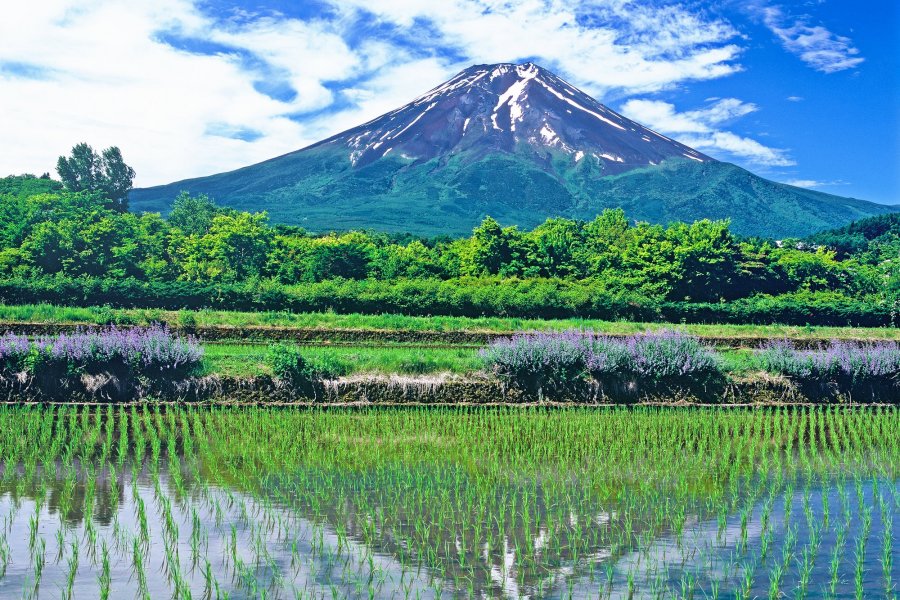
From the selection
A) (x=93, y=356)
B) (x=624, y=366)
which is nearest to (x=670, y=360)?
(x=624, y=366)

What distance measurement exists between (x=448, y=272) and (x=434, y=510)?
2010 inches

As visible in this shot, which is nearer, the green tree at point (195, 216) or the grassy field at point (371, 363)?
the grassy field at point (371, 363)

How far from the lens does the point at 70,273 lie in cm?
5609

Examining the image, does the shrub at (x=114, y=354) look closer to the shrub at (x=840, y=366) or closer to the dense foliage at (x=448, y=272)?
the shrub at (x=840, y=366)

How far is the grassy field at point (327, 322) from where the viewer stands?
30.5 m

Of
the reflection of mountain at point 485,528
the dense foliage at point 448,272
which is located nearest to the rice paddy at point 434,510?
the reflection of mountain at point 485,528

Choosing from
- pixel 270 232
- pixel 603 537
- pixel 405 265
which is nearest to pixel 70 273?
pixel 270 232

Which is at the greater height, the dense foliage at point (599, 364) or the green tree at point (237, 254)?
the green tree at point (237, 254)

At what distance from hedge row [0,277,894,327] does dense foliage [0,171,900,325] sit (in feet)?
0.21

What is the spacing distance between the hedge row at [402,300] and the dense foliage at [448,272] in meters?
0.06

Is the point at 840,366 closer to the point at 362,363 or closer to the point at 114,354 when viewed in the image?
the point at 362,363

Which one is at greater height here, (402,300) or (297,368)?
(402,300)

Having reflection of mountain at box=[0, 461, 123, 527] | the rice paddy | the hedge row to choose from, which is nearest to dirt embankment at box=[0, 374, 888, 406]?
the rice paddy

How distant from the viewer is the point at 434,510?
9.50 m
